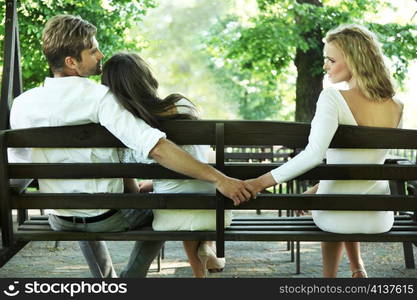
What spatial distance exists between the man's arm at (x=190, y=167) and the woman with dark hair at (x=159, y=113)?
167 mm

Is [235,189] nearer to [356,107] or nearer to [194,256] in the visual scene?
[194,256]

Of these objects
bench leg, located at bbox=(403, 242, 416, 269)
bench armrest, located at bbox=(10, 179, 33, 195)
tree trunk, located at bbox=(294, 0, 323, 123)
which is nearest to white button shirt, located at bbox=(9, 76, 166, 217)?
bench armrest, located at bbox=(10, 179, 33, 195)

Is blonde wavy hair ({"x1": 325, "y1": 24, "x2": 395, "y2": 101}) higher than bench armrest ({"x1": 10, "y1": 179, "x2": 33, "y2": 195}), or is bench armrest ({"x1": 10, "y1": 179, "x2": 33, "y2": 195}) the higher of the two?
blonde wavy hair ({"x1": 325, "y1": 24, "x2": 395, "y2": 101})

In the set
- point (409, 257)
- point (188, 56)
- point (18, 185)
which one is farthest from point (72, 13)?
point (188, 56)

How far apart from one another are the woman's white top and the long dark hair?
0.30 ft

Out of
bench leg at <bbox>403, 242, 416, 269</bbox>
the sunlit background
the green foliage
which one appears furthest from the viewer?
the sunlit background

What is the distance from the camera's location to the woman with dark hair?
3906 millimetres

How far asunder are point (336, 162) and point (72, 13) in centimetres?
950

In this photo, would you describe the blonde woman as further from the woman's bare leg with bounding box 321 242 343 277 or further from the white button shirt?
the white button shirt

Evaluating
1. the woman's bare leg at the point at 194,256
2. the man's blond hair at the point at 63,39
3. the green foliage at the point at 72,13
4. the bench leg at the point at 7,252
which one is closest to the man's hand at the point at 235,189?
the woman's bare leg at the point at 194,256

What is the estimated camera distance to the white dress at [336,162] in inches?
149

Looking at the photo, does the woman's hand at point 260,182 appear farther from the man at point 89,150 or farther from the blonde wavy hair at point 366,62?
the blonde wavy hair at point 366,62

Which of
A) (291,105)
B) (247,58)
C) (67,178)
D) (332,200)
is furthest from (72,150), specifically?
(291,105)

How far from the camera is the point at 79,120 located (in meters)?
3.91
